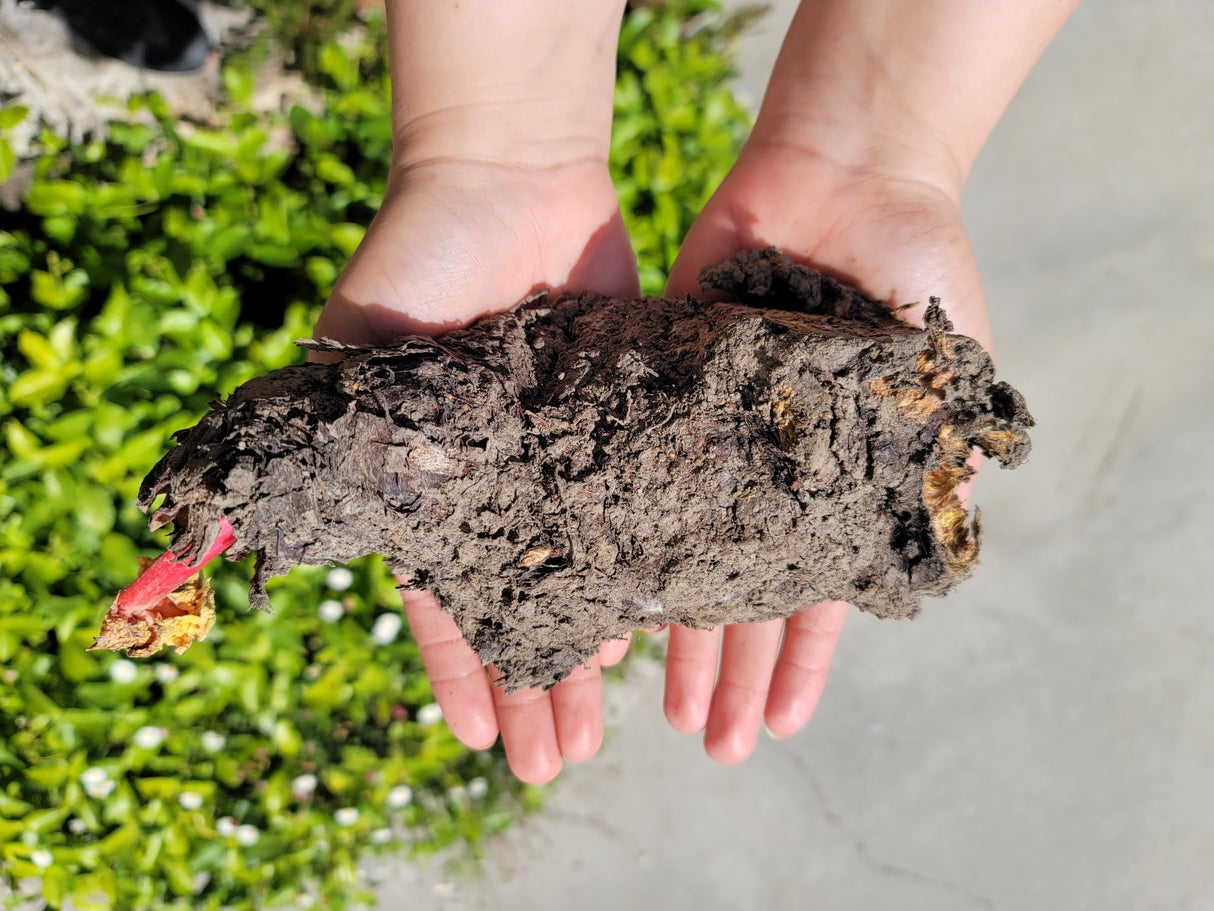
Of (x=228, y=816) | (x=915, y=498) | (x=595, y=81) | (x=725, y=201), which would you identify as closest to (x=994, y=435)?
(x=915, y=498)

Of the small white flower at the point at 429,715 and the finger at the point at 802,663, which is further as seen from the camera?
the small white flower at the point at 429,715

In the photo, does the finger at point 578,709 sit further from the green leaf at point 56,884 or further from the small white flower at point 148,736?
the green leaf at point 56,884

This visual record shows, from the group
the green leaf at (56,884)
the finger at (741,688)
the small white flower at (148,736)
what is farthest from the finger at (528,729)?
the green leaf at (56,884)

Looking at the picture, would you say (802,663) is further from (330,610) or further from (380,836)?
(380,836)

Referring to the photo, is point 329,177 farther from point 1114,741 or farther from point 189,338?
point 1114,741

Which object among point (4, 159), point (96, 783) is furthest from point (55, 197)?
point (96, 783)

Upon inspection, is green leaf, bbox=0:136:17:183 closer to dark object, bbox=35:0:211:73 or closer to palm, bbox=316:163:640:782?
dark object, bbox=35:0:211:73

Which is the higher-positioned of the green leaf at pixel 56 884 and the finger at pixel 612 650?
the finger at pixel 612 650
